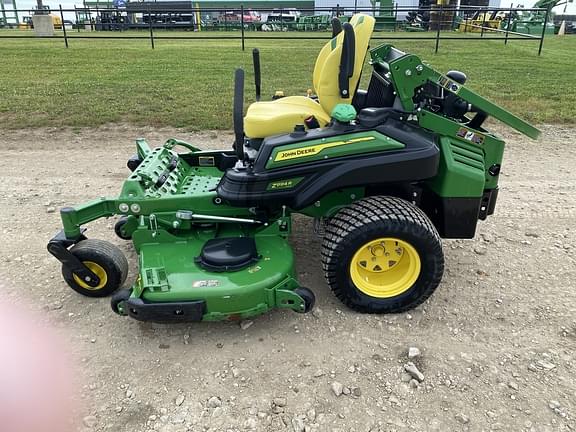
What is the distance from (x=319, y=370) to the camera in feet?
8.93

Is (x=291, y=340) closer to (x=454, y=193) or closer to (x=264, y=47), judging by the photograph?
(x=454, y=193)

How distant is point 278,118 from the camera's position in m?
3.34

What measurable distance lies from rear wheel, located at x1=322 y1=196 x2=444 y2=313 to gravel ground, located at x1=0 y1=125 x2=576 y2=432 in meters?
0.14

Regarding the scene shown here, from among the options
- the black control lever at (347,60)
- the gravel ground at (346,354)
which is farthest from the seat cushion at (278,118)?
the gravel ground at (346,354)

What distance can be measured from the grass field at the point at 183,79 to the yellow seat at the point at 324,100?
3.79 metres

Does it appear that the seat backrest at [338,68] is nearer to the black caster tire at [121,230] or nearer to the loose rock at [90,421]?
the black caster tire at [121,230]

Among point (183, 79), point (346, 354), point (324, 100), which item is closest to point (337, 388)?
point (346, 354)

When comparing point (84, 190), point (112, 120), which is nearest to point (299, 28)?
point (112, 120)

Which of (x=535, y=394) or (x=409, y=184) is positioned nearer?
(x=535, y=394)

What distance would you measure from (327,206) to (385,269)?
1.75 ft

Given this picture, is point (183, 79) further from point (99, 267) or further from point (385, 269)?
point (385, 269)

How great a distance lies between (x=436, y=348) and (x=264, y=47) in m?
15.4

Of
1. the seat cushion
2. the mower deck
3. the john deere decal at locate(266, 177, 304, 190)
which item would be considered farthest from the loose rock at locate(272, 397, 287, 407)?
the seat cushion

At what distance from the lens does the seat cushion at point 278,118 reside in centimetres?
334
